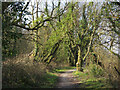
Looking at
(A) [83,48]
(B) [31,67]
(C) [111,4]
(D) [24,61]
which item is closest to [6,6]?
(D) [24,61]

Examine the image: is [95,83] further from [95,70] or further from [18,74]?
[18,74]

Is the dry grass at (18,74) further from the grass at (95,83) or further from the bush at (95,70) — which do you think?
the bush at (95,70)

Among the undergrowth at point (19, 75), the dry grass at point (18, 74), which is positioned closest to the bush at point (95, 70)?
the undergrowth at point (19, 75)

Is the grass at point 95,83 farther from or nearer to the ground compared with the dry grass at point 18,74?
nearer to the ground

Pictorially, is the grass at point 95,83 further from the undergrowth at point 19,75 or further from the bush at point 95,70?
the undergrowth at point 19,75

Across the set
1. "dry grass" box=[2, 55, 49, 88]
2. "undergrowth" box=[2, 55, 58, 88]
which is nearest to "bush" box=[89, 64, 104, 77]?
"undergrowth" box=[2, 55, 58, 88]

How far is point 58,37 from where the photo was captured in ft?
58.4

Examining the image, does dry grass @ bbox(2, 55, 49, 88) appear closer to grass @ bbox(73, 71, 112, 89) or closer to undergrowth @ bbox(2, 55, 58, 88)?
undergrowth @ bbox(2, 55, 58, 88)

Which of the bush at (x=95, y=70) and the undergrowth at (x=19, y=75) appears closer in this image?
the undergrowth at (x=19, y=75)

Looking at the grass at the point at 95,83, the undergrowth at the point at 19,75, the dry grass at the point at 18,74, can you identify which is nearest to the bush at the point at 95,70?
the grass at the point at 95,83

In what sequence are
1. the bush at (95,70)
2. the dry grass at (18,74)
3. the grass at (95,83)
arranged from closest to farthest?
the dry grass at (18,74) → the grass at (95,83) → the bush at (95,70)

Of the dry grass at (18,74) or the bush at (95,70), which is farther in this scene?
the bush at (95,70)

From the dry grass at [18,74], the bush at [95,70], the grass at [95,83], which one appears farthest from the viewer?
the bush at [95,70]

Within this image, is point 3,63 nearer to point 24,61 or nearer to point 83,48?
point 24,61
